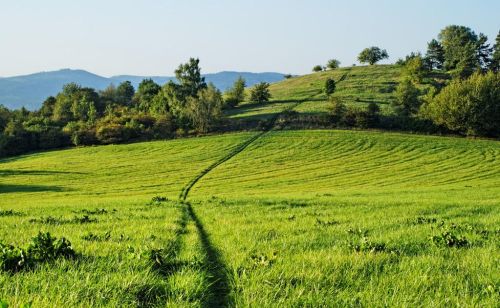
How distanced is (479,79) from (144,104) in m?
98.0

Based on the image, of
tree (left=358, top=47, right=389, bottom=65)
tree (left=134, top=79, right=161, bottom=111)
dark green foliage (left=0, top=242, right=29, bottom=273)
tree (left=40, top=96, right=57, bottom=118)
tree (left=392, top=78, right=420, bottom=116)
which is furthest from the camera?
tree (left=358, top=47, right=389, bottom=65)

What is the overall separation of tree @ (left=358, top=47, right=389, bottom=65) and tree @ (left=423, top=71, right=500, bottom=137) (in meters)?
108

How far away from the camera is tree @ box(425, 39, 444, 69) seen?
7062 inches

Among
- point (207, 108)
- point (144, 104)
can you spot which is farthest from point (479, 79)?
point (144, 104)

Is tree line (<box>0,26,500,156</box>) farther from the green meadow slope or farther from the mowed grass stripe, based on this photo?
the mowed grass stripe

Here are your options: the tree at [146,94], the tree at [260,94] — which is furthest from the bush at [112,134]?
the tree at [260,94]

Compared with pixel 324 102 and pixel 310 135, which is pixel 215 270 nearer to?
pixel 310 135

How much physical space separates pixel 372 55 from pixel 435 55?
2887cm

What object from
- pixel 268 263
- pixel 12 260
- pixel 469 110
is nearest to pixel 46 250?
pixel 12 260

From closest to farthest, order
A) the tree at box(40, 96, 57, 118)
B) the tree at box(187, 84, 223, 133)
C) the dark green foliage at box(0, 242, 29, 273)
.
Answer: the dark green foliage at box(0, 242, 29, 273) < the tree at box(187, 84, 223, 133) < the tree at box(40, 96, 57, 118)

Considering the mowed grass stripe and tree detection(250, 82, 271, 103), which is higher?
tree detection(250, 82, 271, 103)

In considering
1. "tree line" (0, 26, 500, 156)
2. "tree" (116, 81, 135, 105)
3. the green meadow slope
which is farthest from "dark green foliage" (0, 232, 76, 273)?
"tree" (116, 81, 135, 105)

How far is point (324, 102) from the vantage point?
12325cm

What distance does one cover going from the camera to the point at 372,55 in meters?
197
